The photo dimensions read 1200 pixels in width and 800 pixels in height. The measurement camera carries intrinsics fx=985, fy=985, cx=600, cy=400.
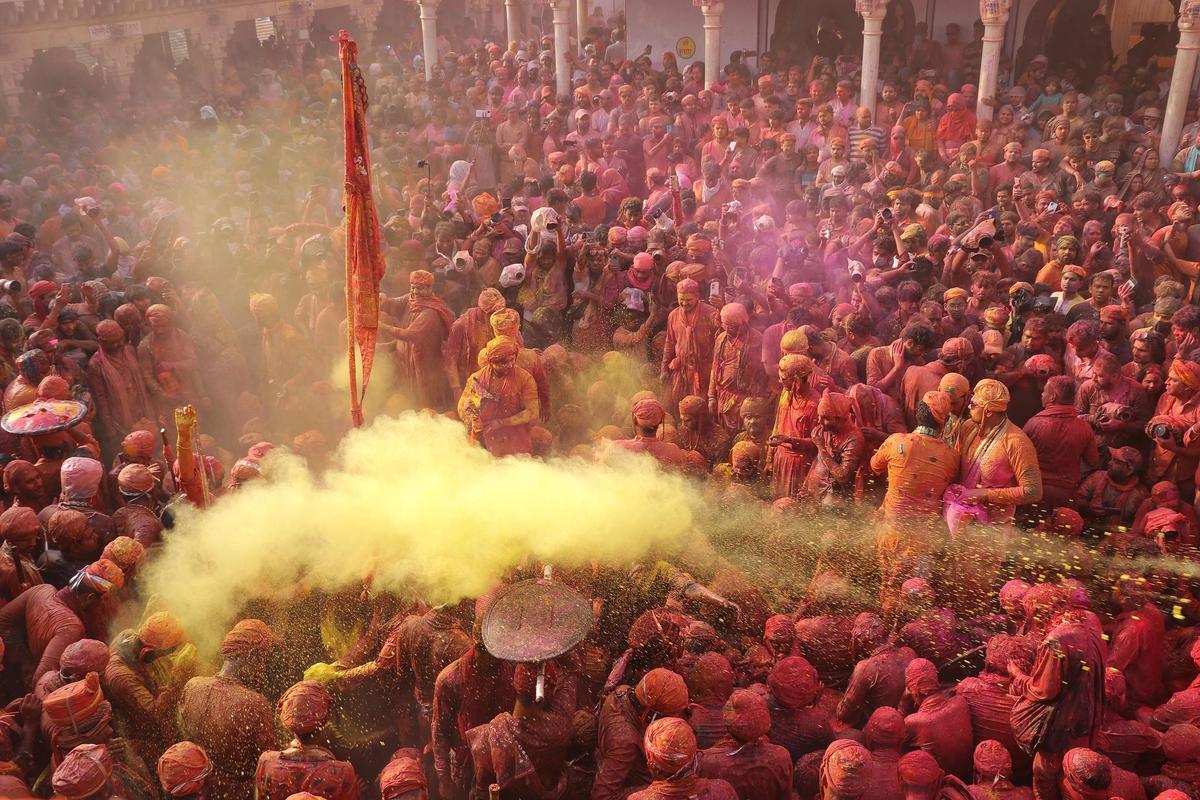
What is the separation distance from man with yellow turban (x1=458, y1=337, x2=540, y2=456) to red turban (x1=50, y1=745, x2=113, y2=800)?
4027 mm

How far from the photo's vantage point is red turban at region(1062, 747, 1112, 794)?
14.4 feet

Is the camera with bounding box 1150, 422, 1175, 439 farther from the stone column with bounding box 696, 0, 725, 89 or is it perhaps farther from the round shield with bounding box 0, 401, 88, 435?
the stone column with bounding box 696, 0, 725, 89

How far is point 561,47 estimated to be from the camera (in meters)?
19.7

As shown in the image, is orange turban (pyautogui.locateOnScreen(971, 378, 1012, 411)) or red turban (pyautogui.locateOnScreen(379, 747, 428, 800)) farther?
orange turban (pyautogui.locateOnScreen(971, 378, 1012, 411))

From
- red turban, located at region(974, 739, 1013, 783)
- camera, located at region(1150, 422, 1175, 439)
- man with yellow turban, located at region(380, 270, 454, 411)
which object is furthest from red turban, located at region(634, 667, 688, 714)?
man with yellow turban, located at region(380, 270, 454, 411)

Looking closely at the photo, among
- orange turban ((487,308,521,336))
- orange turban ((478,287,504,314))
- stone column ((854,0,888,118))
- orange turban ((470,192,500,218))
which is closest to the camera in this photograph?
orange turban ((487,308,521,336))

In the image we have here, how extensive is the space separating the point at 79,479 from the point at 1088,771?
6326mm

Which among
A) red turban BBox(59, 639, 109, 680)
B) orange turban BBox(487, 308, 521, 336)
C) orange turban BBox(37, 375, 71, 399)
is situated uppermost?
orange turban BBox(487, 308, 521, 336)

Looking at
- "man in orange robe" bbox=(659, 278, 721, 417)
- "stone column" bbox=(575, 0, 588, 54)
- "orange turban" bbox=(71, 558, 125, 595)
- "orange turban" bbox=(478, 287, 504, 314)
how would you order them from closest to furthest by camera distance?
"orange turban" bbox=(71, 558, 125, 595) → "man in orange robe" bbox=(659, 278, 721, 417) → "orange turban" bbox=(478, 287, 504, 314) → "stone column" bbox=(575, 0, 588, 54)

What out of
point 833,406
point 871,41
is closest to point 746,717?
point 833,406

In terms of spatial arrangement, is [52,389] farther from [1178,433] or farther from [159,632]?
[1178,433]

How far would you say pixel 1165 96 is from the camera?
46.6ft

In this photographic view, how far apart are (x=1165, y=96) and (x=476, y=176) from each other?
10518 mm

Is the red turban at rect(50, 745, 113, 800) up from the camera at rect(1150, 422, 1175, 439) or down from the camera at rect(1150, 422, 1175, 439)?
down
